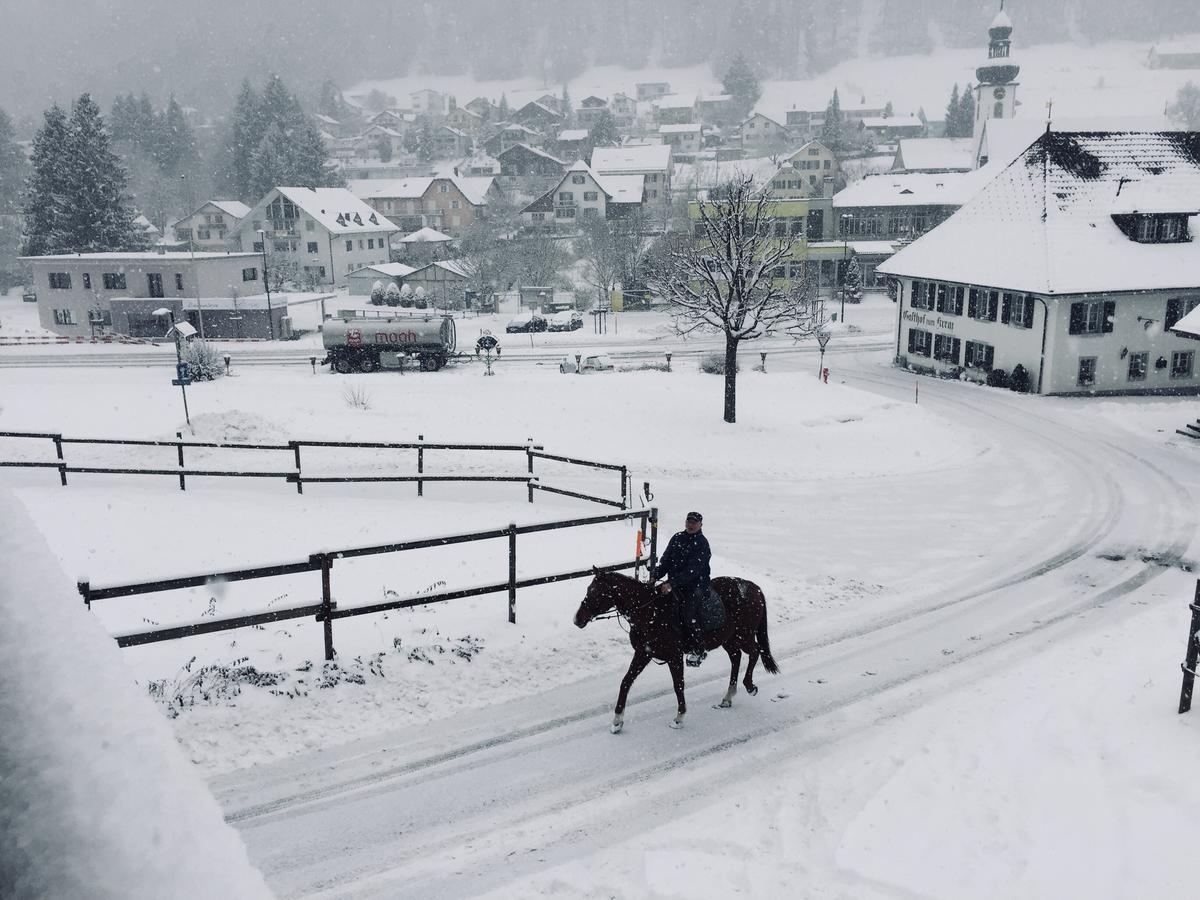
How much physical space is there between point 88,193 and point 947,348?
71.1 m

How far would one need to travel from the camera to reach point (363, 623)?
11922 millimetres

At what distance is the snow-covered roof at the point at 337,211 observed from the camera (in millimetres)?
85688

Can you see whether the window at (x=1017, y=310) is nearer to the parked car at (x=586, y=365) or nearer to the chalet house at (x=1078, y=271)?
the chalet house at (x=1078, y=271)

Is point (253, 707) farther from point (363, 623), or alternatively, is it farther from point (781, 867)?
point (781, 867)

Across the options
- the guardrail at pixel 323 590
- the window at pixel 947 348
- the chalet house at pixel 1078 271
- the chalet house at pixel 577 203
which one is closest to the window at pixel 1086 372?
the chalet house at pixel 1078 271

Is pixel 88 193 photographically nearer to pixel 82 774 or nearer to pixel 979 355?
pixel 979 355

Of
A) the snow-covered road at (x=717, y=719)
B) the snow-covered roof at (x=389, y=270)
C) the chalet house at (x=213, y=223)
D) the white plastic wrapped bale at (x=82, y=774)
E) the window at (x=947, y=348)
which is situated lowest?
the snow-covered road at (x=717, y=719)

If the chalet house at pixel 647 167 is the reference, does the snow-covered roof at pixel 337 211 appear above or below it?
below

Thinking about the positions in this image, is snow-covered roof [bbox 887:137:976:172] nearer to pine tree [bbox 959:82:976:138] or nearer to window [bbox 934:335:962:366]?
pine tree [bbox 959:82:976:138]

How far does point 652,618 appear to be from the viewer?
1033 cm

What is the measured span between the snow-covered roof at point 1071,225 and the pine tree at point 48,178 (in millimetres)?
69887

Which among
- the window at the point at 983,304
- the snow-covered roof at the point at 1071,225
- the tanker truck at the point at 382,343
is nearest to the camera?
the snow-covered roof at the point at 1071,225

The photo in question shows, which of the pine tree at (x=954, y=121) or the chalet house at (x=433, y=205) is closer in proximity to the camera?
the chalet house at (x=433, y=205)

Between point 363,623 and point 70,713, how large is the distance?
11.2 metres
